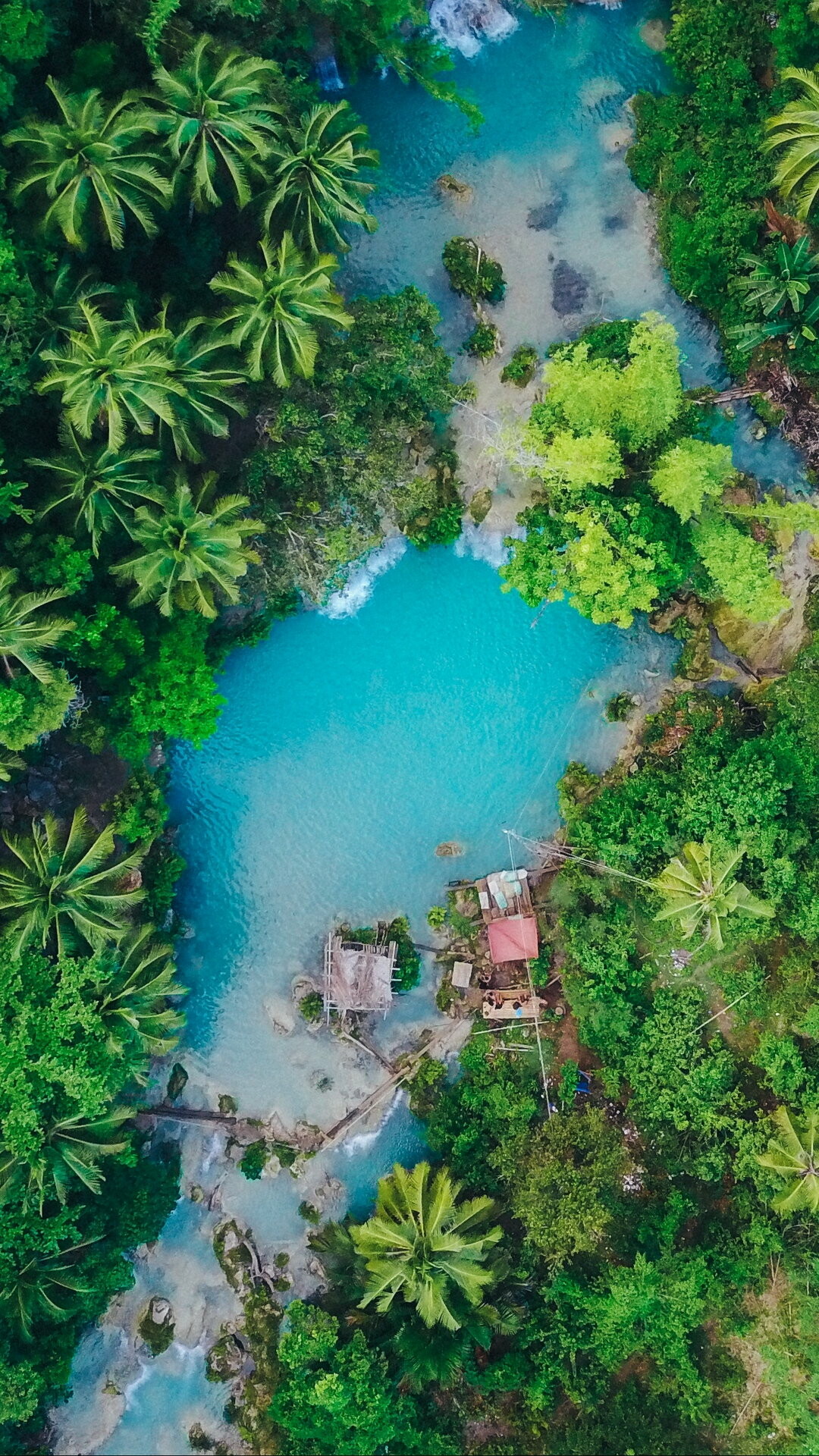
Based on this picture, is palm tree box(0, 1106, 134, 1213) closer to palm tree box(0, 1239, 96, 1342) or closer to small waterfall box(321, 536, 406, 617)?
palm tree box(0, 1239, 96, 1342)

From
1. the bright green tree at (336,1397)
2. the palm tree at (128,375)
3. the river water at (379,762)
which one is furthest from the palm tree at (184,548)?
the bright green tree at (336,1397)

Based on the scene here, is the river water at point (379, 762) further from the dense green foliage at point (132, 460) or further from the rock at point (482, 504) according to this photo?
the dense green foliage at point (132, 460)

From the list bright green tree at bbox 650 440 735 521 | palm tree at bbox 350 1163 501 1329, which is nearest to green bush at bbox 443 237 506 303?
bright green tree at bbox 650 440 735 521

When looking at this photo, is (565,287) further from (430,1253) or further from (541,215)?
(430,1253)

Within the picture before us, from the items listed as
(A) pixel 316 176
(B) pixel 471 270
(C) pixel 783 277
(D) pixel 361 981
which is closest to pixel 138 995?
(D) pixel 361 981

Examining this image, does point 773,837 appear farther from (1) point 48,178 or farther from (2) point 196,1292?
(1) point 48,178
